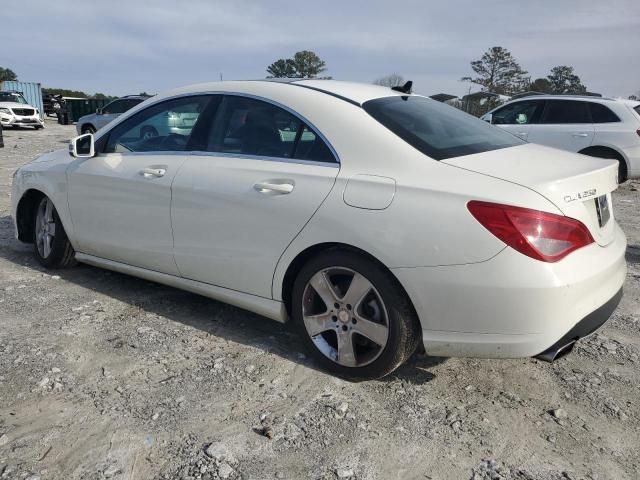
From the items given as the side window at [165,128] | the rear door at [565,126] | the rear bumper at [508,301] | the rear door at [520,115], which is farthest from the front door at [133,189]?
the rear door at [520,115]

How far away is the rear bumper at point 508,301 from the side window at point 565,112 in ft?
24.9

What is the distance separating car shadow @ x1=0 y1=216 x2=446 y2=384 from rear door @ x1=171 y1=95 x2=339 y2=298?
376 millimetres

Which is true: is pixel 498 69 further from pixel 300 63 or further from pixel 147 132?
pixel 147 132

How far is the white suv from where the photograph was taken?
9133 mm

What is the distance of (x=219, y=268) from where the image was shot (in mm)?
3502

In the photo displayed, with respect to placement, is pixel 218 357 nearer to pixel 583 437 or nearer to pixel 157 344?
pixel 157 344

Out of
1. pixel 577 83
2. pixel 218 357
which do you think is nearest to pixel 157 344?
pixel 218 357

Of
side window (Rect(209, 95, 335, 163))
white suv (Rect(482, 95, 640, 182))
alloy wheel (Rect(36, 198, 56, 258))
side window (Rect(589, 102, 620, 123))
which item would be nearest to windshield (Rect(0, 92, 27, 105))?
white suv (Rect(482, 95, 640, 182))

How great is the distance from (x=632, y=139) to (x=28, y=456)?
935 centimetres

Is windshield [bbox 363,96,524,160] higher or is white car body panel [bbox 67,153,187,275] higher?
windshield [bbox 363,96,524,160]

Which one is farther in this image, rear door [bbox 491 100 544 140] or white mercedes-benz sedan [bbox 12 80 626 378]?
rear door [bbox 491 100 544 140]

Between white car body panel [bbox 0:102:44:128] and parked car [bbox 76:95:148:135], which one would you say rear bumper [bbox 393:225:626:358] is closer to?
parked car [bbox 76:95:148:135]

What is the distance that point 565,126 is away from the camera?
9602mm

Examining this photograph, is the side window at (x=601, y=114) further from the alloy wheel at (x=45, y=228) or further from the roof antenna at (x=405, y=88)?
the alloy wheel at (x=45, y=228)
